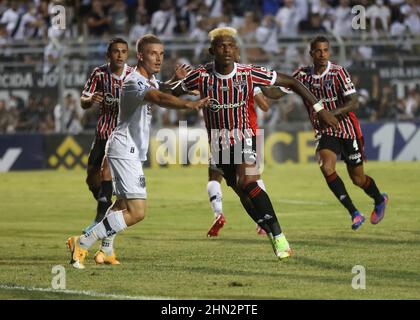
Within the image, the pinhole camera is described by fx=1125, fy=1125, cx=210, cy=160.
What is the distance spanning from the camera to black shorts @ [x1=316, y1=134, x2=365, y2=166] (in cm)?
1565

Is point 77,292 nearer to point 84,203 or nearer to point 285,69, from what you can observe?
point 84,203

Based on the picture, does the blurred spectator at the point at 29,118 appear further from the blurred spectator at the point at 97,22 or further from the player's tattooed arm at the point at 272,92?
the player's tattooed arm at the point at 272,92

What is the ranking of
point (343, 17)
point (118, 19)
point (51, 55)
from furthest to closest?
point (118, 19) → point (343, 17) → point (51, 55)

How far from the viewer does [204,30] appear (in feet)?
97.8

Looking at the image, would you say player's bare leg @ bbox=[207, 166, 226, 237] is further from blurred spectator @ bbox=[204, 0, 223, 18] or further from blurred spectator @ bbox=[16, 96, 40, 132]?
blurred spectator @ bbox=[204, 0, 223, 18]

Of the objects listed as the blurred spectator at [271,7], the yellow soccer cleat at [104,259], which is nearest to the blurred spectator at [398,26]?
the blurred spectator at [271,7]

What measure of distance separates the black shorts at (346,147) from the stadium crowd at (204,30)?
1119cm

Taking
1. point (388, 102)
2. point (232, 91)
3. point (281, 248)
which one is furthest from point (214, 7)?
point (281, 248)

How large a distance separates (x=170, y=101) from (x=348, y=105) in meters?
4.77

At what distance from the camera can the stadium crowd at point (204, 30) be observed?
A: 27406 mm

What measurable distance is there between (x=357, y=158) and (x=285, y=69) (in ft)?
38.4

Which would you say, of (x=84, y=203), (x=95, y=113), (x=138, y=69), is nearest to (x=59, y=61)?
(x=95, y=113)

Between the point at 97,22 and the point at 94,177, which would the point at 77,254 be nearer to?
the point at 94,177

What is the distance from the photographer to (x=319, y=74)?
1559cm
